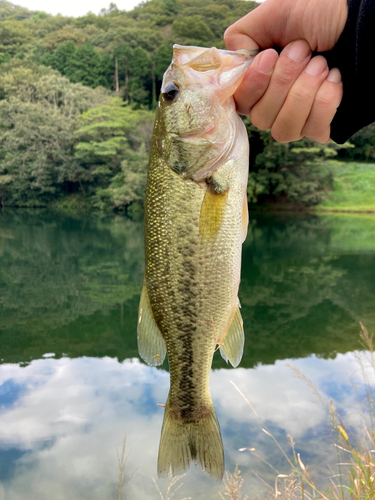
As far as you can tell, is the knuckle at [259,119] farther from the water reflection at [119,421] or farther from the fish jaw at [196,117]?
the water reflection at [119,421]

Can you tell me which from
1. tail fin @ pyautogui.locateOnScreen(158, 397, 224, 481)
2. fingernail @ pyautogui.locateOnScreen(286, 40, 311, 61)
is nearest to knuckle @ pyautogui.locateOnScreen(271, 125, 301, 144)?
fingernail @ pyautogui.locateOnScreen(286, 40, 311, 61)

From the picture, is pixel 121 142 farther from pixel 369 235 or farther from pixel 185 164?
pixel 185 164

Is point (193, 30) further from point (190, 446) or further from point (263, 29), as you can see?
point (190, 446)

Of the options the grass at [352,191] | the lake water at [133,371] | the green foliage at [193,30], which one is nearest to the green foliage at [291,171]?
the grass at [352,191]

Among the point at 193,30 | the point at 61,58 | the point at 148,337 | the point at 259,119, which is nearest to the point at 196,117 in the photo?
→ the point at 259,119

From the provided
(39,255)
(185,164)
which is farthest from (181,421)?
(39,255)
